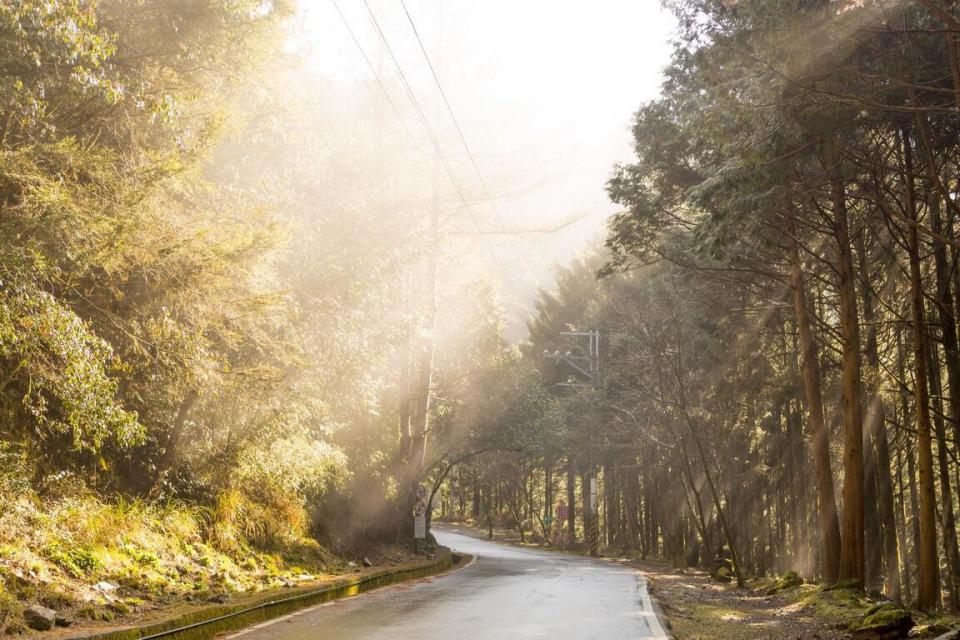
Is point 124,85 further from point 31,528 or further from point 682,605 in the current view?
point 682,605

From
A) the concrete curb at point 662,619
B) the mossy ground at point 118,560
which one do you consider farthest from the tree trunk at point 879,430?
the mossy ground at point 118,560

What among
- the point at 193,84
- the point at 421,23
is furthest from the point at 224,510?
the point at 421,23

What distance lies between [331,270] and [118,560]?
7230mm

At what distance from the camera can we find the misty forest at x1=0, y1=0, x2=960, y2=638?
28.9 ft

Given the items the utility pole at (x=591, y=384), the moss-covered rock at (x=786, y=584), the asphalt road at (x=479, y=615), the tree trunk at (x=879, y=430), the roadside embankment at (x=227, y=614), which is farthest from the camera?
the utility pole at (x=591, y=384)

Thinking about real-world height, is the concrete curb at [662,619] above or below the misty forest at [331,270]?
below

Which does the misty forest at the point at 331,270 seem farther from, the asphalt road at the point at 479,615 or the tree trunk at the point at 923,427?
the asphalt road at the point at 479,615

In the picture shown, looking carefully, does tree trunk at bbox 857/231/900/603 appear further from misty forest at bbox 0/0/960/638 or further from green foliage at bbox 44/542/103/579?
green foliage at bbox 44/542/103/579

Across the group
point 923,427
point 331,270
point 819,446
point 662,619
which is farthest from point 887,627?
point 331,270

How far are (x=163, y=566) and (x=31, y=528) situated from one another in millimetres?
2146

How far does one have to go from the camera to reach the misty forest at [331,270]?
8797 mm

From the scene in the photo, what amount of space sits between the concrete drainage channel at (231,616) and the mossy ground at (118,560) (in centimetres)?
57

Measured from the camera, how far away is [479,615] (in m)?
10.3

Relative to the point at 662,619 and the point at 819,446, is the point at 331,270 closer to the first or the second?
the point at 662,619
